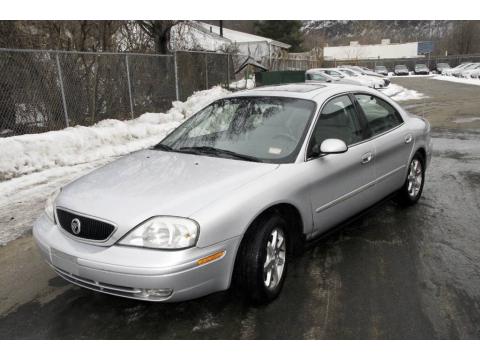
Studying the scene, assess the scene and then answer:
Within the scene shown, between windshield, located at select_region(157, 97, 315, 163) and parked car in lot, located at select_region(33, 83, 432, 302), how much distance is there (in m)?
0.01

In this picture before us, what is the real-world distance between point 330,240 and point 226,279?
1.80 m

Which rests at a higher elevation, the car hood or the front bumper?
the car hood

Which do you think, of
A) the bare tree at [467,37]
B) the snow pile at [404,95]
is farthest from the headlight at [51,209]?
the bare tree at [467,37]

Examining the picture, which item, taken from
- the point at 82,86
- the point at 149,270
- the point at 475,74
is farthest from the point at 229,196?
the point at 475,74

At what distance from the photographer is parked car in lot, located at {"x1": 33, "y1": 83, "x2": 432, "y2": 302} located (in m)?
2.76

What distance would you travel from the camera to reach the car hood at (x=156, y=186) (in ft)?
9.41

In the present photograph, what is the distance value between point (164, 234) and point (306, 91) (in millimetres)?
2174

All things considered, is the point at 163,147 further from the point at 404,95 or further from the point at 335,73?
the point at 335,73

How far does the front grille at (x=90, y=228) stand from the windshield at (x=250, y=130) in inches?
47.6

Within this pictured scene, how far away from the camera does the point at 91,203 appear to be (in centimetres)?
304

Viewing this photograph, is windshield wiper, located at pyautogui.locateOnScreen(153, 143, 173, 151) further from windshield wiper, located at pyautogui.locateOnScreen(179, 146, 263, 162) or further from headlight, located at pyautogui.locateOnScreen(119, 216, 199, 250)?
headlight, located at pyautogui.locateOnScreen(119, 216, 199, 250)

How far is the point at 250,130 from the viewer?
12.8 feet

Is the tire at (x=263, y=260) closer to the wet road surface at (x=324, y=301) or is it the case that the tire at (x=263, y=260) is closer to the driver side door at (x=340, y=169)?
the wet road surface at (x=324, y=301)

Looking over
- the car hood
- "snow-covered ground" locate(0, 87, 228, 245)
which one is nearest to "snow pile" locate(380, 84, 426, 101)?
"snow-covered ground" locate(0, 87, 228, 245)
